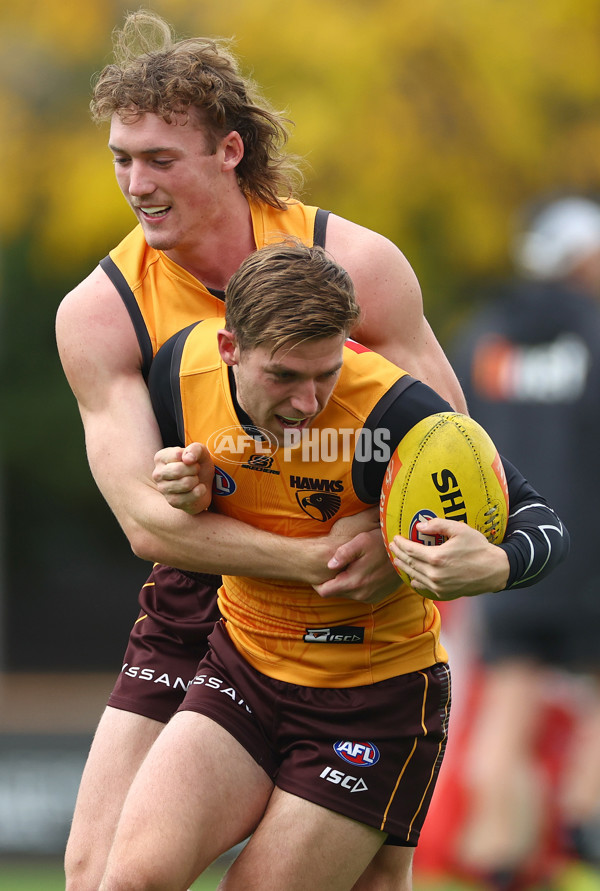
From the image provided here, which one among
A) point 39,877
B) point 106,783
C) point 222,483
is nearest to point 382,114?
point 39,877

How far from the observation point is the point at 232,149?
15.6ft

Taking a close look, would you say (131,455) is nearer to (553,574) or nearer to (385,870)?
(385,870)

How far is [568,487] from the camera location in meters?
7.78

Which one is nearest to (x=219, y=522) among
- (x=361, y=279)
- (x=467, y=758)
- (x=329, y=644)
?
(x=329, y=644)

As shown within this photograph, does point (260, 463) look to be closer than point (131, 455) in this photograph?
Yes

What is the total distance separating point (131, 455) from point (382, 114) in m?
8.26

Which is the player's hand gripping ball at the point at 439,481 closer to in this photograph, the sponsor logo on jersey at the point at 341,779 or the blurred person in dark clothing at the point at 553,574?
the sponsor logo on jersey at the point at 341,779

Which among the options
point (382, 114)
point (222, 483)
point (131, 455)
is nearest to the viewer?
point (222, 483)

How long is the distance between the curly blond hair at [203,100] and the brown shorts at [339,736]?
1632 millimetres

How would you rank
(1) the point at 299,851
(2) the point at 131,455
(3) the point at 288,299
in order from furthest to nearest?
(2) the point at 131,455
(1) the point at 299,851
(3) the point at 288,299

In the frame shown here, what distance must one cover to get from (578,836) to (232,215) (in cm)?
498

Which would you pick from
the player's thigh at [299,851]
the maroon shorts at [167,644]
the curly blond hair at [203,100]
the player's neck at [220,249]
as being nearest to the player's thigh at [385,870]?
the player's thigh at [299,851]

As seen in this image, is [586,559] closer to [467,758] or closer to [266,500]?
[467,758]

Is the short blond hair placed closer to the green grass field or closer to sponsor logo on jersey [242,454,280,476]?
sponsor logo on jersey [242,454,280,476]
